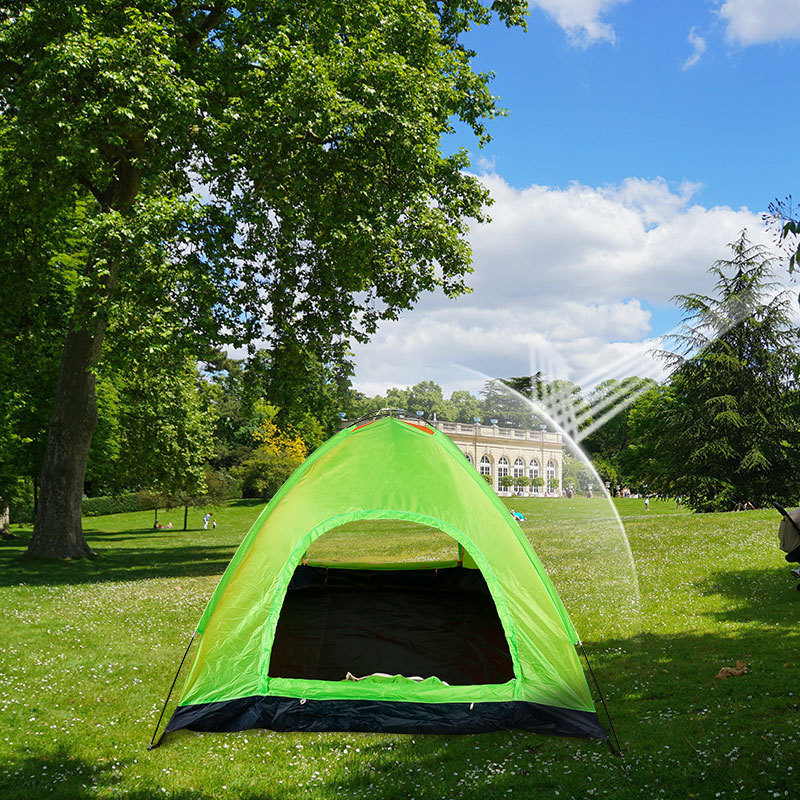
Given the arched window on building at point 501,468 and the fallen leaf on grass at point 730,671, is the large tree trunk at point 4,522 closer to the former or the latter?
the arched window on building at point 501,468

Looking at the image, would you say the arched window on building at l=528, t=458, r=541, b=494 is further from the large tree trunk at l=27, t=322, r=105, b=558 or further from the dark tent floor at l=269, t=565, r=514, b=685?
the large tree trunk at l=27, t=322, r=105, b=558

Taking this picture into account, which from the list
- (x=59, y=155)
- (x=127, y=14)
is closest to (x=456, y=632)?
(x=59, y=155)

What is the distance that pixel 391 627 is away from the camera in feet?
27.8

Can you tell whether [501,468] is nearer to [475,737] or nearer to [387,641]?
[387,641]

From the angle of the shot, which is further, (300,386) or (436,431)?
(300,386)

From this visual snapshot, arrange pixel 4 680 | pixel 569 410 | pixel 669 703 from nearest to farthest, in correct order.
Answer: pixel 669 703 → pixel 4 680 → pixel 569 410

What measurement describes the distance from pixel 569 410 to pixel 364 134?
841 centimetres

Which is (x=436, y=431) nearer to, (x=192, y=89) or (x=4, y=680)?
(x=4, y=680)

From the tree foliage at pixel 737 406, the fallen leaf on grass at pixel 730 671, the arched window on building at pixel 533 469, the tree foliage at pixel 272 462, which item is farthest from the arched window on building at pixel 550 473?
the tree foliage at pixel 272 462

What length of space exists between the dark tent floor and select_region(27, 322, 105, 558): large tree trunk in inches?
348

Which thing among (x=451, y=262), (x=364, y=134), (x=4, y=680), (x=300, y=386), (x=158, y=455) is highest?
(x=364, y=134)

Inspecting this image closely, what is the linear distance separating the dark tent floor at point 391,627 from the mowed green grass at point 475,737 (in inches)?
41.2

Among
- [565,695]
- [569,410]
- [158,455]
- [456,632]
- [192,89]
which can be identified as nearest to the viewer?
[565,695]

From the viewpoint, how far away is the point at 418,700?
18.4ft
